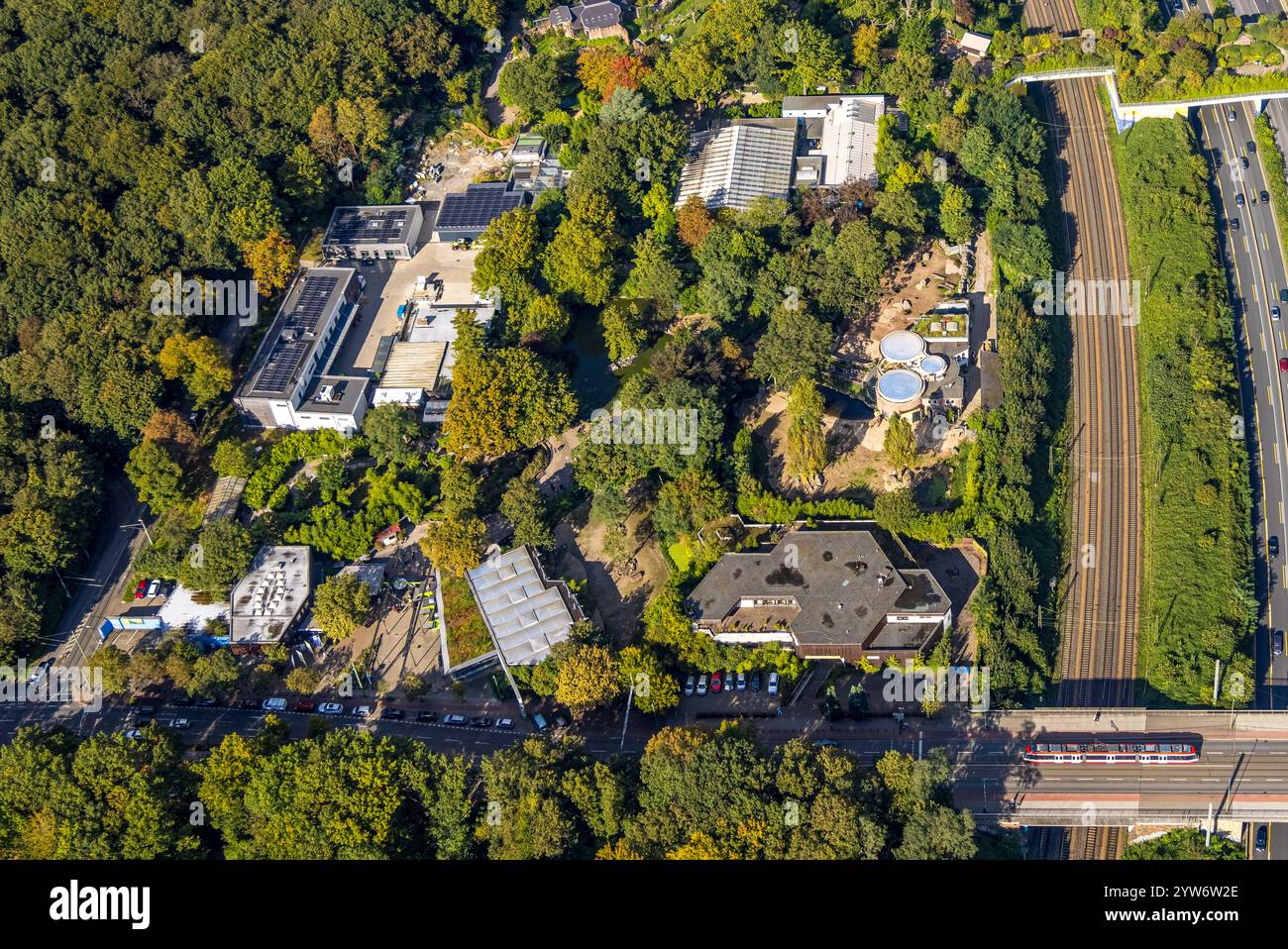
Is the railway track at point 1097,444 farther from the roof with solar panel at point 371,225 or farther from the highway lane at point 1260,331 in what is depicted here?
the roof with solar panel at point 371,225

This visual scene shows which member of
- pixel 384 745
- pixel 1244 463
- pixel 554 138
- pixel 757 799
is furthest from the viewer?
pixel 554 138

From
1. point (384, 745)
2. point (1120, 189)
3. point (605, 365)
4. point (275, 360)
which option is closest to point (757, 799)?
point (384, 745)

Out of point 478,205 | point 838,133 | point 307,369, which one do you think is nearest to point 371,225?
point 478,205

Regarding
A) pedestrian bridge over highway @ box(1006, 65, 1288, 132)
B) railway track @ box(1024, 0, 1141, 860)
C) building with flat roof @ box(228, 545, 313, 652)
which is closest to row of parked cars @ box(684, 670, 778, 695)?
railway track @ box(1024, 0, 1141, 860)

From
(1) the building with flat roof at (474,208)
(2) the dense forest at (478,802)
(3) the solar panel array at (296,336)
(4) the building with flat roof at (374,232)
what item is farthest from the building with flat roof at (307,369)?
(2) the dense forest at (478,802)

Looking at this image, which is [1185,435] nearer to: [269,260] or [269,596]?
[269,596]

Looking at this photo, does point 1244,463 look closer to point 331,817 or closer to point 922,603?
point 922,603
